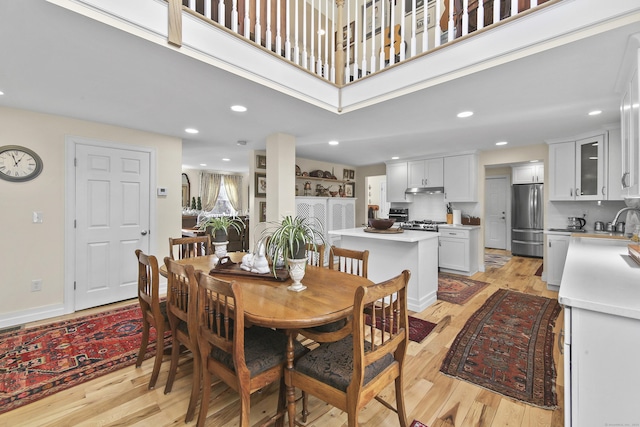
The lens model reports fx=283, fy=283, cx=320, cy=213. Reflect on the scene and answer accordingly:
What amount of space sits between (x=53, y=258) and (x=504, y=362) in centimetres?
462

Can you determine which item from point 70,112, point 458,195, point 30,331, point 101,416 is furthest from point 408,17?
point 30,331

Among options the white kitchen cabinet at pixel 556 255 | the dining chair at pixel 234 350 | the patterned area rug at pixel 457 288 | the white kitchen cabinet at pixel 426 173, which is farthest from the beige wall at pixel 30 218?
the white kitchen cabinet at pixel 556 255

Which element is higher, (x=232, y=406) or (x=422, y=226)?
(x=422, y=226)

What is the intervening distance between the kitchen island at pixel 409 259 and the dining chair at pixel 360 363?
1.70 m

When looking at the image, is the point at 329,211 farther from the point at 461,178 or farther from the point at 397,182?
the point at 461,178

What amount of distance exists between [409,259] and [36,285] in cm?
416

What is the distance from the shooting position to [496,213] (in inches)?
288

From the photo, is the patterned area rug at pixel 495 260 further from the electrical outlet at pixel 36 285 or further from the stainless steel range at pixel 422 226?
the electrical outlet at pixel 36 285

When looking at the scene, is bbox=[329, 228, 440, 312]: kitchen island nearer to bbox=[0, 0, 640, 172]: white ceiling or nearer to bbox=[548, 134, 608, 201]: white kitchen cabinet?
bbox=[0, 0, 640, 172]: white ceiling

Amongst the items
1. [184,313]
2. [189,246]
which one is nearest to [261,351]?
[184,313]

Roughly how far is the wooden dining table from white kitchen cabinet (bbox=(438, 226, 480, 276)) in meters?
3.69

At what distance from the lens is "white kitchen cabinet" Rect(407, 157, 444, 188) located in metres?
5.56

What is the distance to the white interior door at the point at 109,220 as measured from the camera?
338 centimetres

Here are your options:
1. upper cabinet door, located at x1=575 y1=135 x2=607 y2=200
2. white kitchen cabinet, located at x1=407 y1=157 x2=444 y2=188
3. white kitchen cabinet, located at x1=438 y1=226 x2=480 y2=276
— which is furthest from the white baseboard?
upper cabinet door, located at x1=575 y1=135 x2=607 y2=200
